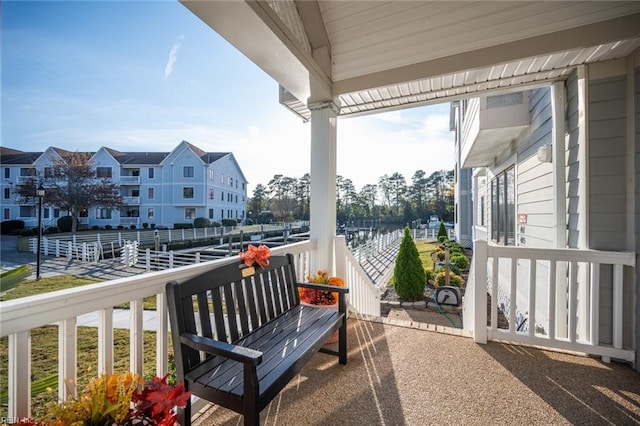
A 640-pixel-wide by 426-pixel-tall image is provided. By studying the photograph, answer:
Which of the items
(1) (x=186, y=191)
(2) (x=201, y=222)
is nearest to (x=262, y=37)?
(2) (x=201, y=222)

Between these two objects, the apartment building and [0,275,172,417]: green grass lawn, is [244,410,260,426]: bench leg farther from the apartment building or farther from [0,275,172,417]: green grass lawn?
the apartment building

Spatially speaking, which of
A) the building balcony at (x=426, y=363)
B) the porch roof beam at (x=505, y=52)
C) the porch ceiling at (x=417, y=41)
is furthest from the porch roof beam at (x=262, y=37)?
the building balcony at (x=426, y=363)

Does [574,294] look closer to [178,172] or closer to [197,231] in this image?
[197,231]

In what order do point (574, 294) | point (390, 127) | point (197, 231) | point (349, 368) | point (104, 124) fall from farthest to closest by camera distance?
1. point (390, 127)
2. point (197, 231)
3. point (104, 124)
4. point (574, 294)
5. point (349, 368)

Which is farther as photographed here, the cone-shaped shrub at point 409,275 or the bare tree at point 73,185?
the cone-shaped shrub at point 409,275

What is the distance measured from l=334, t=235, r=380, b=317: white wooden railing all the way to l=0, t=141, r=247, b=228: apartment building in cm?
274

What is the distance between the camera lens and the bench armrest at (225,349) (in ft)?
4.14

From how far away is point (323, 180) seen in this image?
10.3 feet

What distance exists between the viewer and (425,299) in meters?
6.45

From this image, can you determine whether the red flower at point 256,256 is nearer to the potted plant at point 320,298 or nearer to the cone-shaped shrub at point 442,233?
the potted plant at point 320,298

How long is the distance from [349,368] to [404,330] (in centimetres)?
93

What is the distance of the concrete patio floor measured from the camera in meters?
1.72

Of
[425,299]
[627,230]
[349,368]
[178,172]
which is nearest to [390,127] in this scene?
[425,299]

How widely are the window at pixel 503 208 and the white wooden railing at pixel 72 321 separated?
5.29m
